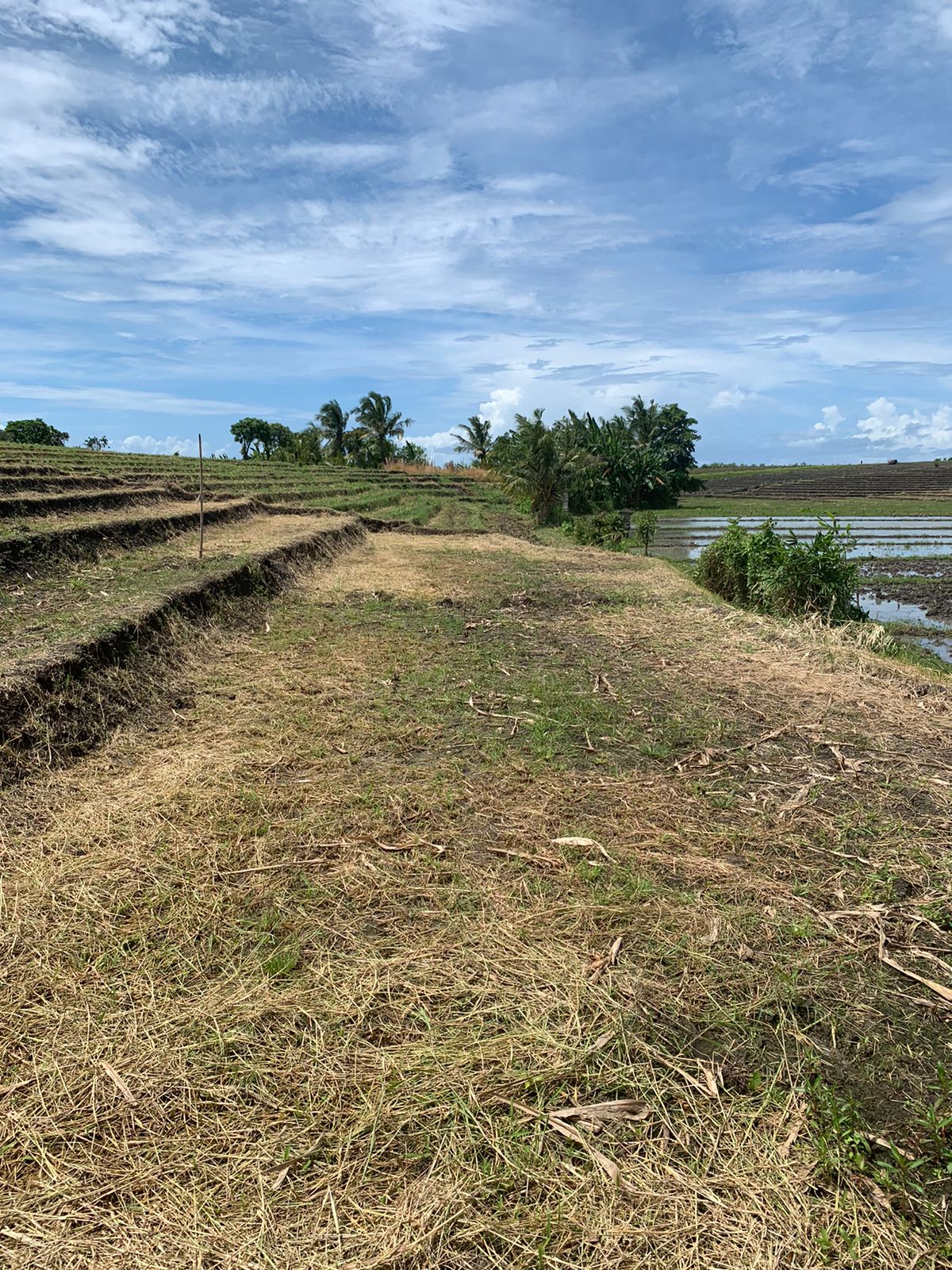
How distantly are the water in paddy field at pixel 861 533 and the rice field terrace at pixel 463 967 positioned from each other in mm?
14039

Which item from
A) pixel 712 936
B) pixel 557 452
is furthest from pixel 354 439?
pixel 712 936

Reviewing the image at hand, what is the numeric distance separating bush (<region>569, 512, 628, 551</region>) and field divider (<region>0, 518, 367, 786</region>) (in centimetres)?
1386

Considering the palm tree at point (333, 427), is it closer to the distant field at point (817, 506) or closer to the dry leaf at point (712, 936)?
the distant field at point (817, 506)

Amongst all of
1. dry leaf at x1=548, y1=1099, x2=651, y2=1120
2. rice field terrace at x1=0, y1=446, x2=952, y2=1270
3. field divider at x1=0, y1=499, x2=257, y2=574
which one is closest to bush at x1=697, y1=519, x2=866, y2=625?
rice field terrace at x1=0, y1=446, x2=952, y2=1270

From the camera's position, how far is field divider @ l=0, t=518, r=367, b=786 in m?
4.39

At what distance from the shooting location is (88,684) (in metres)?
5.18

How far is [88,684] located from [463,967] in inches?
143

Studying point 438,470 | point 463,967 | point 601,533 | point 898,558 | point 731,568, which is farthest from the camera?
point 438,470

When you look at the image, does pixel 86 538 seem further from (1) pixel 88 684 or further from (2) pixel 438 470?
(2) pixel 438 470

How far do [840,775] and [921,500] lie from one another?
132 feet

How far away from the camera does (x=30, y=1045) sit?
2.45 meters

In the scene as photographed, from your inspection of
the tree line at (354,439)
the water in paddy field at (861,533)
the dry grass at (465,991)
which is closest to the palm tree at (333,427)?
the tree line at (354,439)

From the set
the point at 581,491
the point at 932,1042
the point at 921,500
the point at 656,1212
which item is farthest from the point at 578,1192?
the point at 921,500

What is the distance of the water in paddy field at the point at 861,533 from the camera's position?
67.8ft
